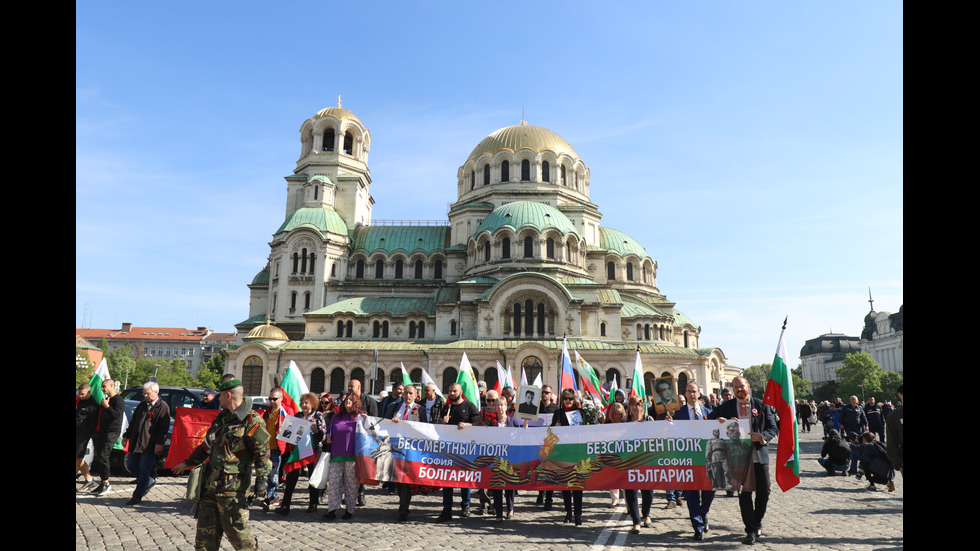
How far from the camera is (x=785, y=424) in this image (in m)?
8.37

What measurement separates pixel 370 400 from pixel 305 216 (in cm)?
3958

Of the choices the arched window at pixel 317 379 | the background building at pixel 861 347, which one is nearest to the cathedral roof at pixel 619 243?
the arched window at pixel 317 379

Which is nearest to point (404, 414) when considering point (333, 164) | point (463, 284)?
point (463, 284)

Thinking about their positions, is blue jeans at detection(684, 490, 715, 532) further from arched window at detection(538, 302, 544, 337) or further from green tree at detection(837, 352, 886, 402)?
green tree at detection(837, 352, 886, 402)

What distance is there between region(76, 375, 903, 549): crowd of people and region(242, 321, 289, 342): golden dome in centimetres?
3144

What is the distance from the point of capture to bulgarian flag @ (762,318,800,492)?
8273 mm

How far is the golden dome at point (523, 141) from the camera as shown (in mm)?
50953

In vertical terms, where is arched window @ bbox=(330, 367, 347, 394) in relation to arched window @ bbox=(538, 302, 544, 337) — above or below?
below

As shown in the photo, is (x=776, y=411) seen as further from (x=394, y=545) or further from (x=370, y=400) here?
(x=370, y=400)

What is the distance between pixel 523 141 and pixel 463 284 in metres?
16.1

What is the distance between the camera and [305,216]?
4738cm

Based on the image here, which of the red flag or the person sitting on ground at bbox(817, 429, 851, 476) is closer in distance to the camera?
the red flag

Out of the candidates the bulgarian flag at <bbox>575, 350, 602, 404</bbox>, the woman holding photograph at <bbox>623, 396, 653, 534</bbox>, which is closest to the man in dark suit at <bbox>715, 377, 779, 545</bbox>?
the woman holding photograph at <bbox>623, 396, 653, 534</bbox>
